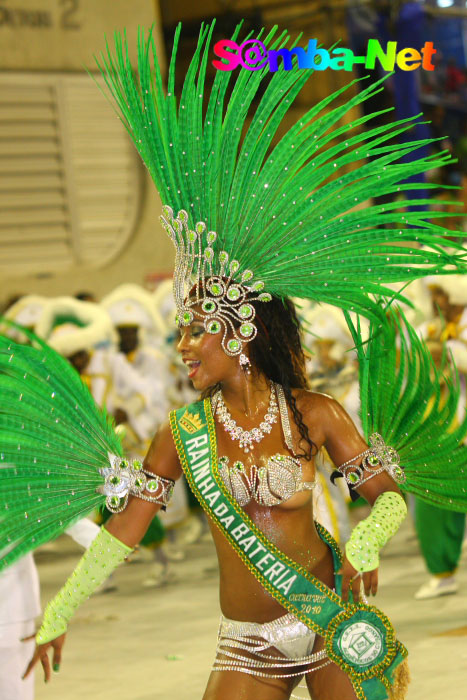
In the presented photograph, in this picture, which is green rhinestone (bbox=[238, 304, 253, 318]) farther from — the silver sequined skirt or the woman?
the silver sequined skirt

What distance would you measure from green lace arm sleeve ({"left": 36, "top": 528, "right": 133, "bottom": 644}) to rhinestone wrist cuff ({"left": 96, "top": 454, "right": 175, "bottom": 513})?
94mm

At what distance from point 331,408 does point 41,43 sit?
9.62 metres

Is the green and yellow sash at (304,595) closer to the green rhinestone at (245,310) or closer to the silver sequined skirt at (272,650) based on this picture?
the silver sequined skirt at (272,650)

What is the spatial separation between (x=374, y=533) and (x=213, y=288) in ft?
2.42

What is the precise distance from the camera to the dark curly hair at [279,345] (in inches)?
116

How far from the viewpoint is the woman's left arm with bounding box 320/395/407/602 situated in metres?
2.62

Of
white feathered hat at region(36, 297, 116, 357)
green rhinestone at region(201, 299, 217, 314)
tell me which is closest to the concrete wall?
white feathered hat at region(36, 297, 116, 357)

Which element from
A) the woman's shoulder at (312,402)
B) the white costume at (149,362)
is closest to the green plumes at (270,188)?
the woman's shoulder at (312,402)

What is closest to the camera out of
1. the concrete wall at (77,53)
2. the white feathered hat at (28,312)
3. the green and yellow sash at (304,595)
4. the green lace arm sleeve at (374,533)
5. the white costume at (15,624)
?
the green lace arm sleeve at (374,533)

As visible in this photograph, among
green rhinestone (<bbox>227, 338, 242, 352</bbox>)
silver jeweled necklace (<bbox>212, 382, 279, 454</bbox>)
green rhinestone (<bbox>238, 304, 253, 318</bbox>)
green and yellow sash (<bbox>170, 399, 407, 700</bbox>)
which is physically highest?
green rhinestone (<bbox>238, 304, 253, 318</bbox>)

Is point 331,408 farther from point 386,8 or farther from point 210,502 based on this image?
point 386,8

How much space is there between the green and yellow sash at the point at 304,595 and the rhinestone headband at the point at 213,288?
28cm

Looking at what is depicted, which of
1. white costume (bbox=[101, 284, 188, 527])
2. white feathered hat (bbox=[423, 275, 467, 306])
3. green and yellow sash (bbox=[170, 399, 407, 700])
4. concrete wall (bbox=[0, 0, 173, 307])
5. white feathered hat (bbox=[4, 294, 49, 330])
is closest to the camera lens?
green and yellow sash (bbox=[170, 399, 407, 700])

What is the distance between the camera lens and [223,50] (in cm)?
299
